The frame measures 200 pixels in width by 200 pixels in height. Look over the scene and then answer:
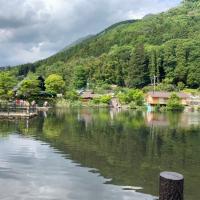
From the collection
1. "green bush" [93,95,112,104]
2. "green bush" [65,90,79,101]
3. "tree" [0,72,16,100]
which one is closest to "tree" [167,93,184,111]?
"green bush" [93,95,112,104]

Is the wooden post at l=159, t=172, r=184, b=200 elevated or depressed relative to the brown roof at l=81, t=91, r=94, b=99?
depressed

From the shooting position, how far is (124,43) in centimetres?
11969

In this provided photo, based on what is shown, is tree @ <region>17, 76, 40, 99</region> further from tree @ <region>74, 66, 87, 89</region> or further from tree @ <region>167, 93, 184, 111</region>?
tree @ <region>74, 66, 87, 89</region>

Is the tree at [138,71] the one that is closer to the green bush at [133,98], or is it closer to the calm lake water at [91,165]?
the green bush at [133,98]

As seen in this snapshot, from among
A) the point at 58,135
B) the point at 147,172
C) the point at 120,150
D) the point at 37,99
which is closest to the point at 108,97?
the point at 37,99

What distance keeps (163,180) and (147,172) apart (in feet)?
27.8

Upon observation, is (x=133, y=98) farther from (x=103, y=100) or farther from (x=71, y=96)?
(x=71, y=96)

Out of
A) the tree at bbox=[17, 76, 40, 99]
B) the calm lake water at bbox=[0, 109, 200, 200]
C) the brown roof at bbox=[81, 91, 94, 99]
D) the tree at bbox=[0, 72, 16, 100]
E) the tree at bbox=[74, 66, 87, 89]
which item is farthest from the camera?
A: the tree at bbox=[74, 66, 87, 89]

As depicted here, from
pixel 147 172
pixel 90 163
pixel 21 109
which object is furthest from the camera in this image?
pixel 21 109

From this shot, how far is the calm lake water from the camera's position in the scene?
9.29m

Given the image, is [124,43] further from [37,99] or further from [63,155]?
[63,155]

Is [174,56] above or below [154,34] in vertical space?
below

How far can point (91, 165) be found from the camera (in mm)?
12570

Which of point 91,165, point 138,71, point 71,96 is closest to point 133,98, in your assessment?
point 71,96
